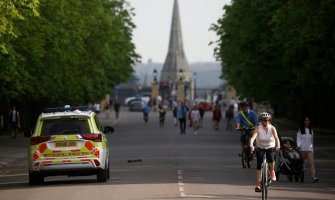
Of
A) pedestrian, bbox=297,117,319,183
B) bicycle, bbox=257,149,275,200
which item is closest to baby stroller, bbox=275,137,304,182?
pedestrian, bbox=297,117,319,183

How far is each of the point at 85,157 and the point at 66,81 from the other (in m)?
37.1

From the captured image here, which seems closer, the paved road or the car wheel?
the paved road

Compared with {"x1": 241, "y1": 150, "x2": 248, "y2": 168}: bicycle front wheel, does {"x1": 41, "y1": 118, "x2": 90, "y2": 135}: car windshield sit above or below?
above

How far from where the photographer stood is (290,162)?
29172mm

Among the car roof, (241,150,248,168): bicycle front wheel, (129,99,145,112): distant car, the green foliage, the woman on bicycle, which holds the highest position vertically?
the green foliage

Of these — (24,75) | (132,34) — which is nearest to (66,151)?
(24,75)

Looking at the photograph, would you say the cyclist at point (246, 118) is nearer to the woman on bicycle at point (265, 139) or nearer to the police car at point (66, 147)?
the police car at point (66, 147)

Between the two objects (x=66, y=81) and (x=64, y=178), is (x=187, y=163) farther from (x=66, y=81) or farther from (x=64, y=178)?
(x=66, y=81)

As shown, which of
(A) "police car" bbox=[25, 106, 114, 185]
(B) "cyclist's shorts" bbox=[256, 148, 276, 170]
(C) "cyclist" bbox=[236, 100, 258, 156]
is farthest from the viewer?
(C) "cyclist" bbox=[236, 100, 258, 156]

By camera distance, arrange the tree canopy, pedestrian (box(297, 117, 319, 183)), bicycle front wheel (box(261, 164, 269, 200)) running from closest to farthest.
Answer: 1. bicycle front wheel (box(261, 164, 269, 200))
2. pedestrian (box(297, 117, 319, 183))
3. the tree canopy

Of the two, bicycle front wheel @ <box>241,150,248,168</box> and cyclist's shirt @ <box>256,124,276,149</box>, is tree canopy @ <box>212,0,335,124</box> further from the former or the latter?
cyclist's shirt @ <box>256,124,276,149</box>

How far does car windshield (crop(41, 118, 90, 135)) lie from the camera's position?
88.9 feet

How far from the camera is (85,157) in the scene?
2677 cm

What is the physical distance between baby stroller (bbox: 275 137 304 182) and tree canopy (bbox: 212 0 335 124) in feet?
51.5
